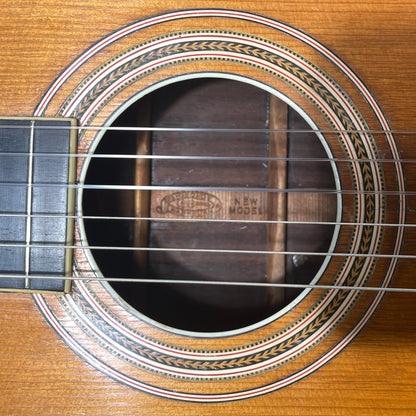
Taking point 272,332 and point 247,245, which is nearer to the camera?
point 272,332

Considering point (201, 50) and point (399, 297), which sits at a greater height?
point (201, 50)

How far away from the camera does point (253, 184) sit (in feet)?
4.00

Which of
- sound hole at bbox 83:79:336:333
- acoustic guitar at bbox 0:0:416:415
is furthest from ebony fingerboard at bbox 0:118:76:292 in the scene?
sound hole at bbox 83:79:336:333

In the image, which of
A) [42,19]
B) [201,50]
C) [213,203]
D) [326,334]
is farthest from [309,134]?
[42,19]

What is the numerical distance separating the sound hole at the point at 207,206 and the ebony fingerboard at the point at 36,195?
0.89 feet

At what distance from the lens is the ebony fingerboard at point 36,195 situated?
914mm

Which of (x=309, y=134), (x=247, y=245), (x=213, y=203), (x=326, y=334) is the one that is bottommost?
(x=326, y=334)

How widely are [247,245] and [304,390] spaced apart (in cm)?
41

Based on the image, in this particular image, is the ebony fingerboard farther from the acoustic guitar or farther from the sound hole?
the sound hole

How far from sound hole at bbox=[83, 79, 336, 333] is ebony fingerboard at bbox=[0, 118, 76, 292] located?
0.27 meters

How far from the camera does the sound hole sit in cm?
120

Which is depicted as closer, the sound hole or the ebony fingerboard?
the ebony fingerboard

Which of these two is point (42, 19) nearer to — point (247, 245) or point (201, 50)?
point (201, 50)

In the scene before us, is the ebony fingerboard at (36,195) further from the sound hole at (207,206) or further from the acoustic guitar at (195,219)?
the sound hole at (207,206)
